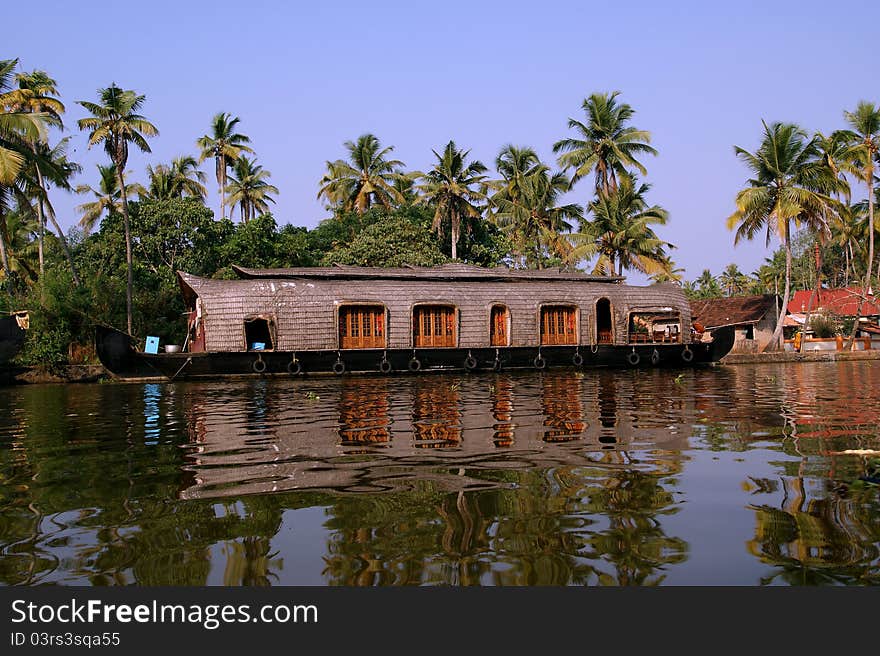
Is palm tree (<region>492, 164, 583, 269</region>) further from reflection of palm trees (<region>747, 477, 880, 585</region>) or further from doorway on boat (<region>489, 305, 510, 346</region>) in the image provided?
reflection of palm trees (<region>747, 477, 880, 585</region>)

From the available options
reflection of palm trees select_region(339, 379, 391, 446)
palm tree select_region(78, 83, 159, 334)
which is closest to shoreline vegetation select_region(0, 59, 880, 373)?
palm tree select_region(78, 83, 159, 334)

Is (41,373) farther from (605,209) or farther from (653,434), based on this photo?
(605,209)

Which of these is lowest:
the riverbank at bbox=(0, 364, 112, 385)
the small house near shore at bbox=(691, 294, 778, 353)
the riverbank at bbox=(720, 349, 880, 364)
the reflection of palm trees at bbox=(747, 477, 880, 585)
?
the reflection of palm trees at bbox=(747, 477, 880, 585)

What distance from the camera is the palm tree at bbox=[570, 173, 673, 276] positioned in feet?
108

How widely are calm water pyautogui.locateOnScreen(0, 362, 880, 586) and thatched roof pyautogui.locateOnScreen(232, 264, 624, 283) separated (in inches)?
459

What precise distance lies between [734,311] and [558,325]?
20694mm

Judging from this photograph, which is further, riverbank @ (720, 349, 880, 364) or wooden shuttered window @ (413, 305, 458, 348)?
riverbank @ (720, 349, 880, 364)

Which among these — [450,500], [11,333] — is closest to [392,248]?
[11,333]

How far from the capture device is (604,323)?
24.9m

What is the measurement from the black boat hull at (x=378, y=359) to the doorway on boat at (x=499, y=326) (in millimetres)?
553

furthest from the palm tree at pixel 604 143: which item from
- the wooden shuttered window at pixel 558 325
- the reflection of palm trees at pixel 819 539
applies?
the reflection of palm trees at pixel 819 539

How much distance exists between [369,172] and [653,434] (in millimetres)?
34462

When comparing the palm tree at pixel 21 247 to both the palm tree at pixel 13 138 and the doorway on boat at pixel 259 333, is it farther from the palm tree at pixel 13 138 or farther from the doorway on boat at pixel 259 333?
the doorway on boat at pixel 259 333

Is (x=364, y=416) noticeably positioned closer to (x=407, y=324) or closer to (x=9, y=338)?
(x=407, y=324)
